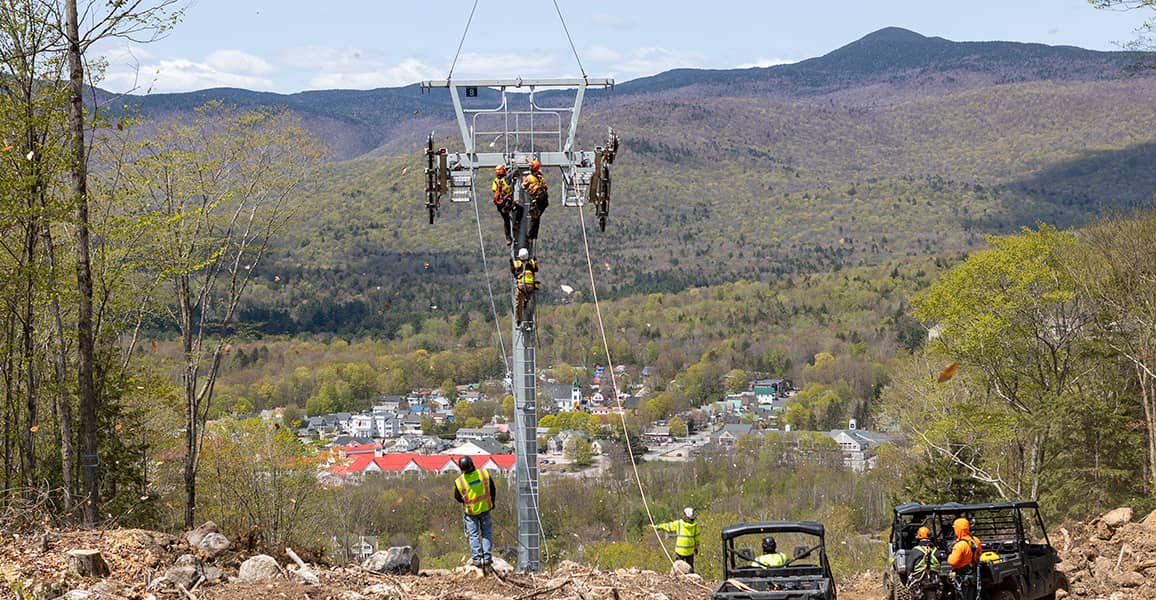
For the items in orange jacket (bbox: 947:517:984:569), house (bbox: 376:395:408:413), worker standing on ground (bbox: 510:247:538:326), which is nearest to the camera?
orange jacket (bbox: 947:517:984:569)

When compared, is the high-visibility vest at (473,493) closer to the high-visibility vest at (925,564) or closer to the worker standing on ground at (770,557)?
the worker standing on ground at (770,557)

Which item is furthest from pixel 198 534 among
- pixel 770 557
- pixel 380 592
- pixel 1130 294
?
pixel 1130 294

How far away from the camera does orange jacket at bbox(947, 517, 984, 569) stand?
13.2 metres

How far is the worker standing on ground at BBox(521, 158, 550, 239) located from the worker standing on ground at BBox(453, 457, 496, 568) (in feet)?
14.9

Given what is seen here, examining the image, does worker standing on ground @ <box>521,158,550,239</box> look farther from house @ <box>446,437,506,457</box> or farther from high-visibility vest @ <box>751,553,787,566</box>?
house @ <box>446,437,506,457</box>

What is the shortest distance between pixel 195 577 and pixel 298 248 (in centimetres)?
17740

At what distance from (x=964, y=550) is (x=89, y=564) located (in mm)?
9510

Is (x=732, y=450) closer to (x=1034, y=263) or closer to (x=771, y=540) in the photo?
(x=1034, y=263)

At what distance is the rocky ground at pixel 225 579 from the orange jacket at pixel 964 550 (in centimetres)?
303

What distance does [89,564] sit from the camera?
12.3 meters

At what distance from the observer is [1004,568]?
13922mm

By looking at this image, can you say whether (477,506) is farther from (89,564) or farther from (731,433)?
(731,433)

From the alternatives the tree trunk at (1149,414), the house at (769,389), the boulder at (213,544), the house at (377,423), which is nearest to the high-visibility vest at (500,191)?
the boulder at (213,544)

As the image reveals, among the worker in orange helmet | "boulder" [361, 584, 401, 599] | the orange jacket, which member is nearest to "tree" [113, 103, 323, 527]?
"boulder" [361, 584, 401, 599]
